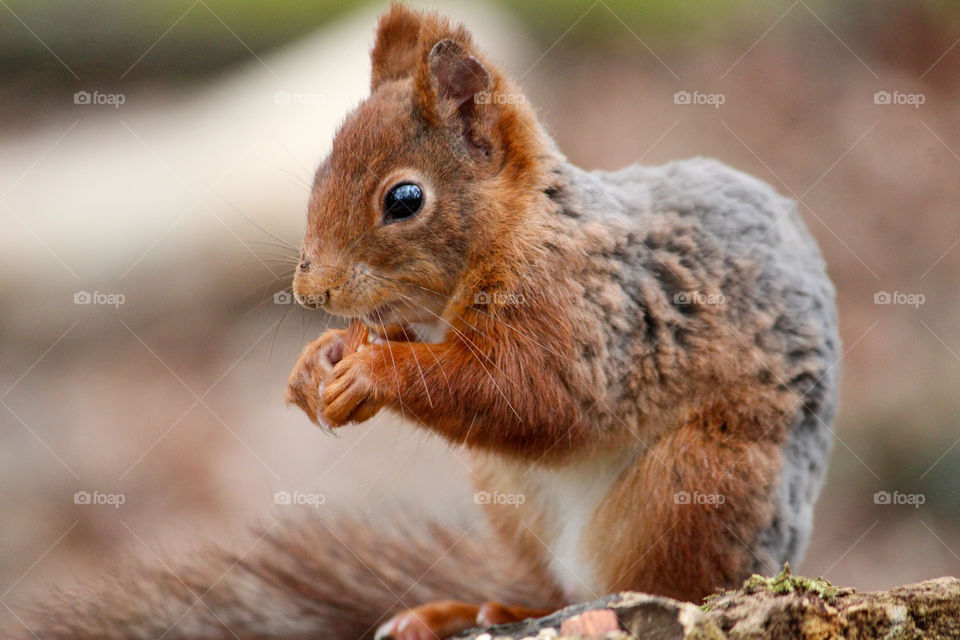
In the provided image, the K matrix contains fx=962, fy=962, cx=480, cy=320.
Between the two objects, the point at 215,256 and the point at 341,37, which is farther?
the point at 341,37

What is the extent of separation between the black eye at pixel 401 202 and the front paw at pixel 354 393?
0.25 metres

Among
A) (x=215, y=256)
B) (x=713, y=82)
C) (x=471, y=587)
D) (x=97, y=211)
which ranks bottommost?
(x=471, y=587)

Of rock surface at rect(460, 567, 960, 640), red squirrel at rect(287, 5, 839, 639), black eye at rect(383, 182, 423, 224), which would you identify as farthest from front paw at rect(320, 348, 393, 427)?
A: rock surface at rect(460, 567, 960, 640)

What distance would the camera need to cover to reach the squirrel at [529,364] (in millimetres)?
1684

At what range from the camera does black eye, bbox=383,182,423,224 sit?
165cm

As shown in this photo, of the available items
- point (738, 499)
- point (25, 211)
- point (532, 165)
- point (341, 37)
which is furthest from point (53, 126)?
point (738, 499)

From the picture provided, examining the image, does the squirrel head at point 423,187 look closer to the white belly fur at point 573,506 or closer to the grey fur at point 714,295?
the grey fur at point 714,295

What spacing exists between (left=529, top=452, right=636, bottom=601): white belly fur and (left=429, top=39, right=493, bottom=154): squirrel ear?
27.4 inches

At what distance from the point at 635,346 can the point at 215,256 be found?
209cm

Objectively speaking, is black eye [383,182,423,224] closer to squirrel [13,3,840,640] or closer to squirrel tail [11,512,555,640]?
squirrel [13,3,840,640]

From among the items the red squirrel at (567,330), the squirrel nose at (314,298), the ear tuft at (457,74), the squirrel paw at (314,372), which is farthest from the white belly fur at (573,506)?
the ear tuft at (457,74)

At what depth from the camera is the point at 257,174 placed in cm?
360

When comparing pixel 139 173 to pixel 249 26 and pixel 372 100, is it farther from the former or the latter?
pixel 372 100

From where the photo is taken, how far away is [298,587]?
2.08m
